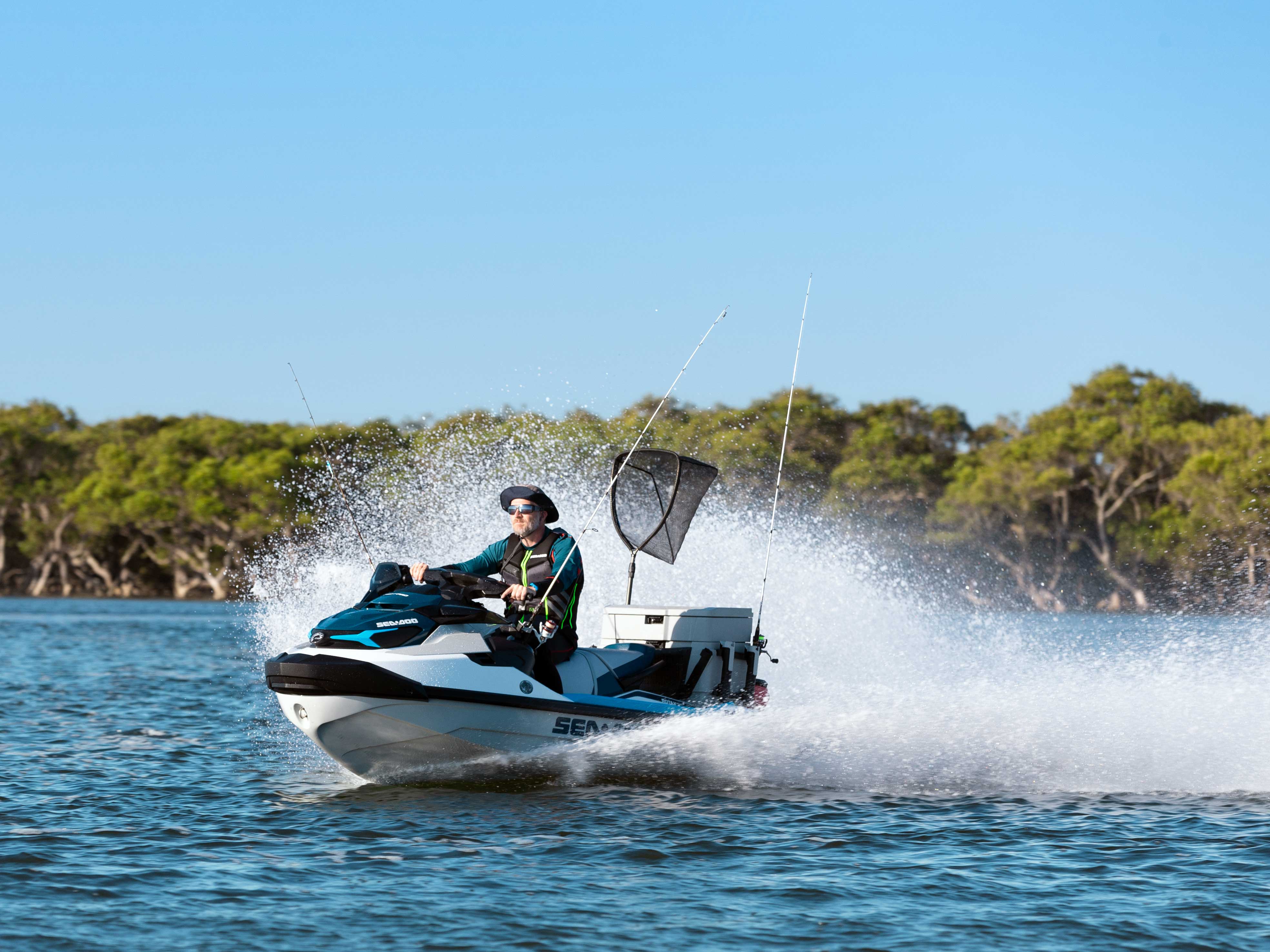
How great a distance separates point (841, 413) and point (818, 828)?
197ft

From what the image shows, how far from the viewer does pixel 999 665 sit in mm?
19141

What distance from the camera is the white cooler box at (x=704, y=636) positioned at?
10750 millimetres

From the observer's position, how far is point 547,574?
989 centimetres

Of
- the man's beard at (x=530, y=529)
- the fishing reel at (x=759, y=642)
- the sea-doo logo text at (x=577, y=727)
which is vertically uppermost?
the man's beard at (x=530, y=529)

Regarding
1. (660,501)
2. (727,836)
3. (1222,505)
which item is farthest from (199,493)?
(727,836)

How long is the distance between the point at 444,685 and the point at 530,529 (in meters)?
Answer: 1.53

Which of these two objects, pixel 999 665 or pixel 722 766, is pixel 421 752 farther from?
pixel 999 665

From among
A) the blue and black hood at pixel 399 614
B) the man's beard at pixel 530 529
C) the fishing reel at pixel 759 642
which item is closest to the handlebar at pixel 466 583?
the blue and black hood at pixel 399 614

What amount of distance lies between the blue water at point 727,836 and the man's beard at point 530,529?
180 cm

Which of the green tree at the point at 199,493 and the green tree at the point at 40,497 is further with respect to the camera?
the green tree at the point at 40,497

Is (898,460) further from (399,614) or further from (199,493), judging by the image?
(399,614)

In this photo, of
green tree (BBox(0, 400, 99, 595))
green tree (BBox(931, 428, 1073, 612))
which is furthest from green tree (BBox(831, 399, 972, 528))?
green tree (BBox(0, 400, 99, 595))

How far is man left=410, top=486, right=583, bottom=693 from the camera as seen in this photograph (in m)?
9.67

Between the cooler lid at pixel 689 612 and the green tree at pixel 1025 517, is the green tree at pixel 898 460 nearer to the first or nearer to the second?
the green tree at pixel 1025 517
